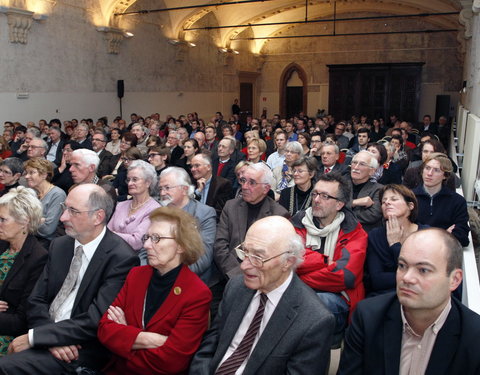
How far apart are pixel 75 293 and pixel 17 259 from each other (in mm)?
495

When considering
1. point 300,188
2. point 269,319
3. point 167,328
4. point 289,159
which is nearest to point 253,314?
point 269,319

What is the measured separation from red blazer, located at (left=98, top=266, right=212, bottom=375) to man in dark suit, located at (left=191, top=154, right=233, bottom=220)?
90.1 inches

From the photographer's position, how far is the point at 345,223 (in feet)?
10.1

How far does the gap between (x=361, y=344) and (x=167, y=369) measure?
1009 mm

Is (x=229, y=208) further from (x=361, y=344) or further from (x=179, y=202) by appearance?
(x=361, y=344)

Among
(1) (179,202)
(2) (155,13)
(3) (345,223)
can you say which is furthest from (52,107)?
(3) (345,223)

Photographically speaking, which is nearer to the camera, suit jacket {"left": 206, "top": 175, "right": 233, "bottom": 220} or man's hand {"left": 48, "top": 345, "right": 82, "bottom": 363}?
man's hand {"left": 48, "top": 345, "right": 82, "bottom": 363}

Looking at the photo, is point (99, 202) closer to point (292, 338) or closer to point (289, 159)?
point (292, 338)

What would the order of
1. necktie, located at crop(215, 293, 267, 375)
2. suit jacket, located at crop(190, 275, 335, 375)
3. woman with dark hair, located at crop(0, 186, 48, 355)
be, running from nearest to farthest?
suit jacket, located at crop(190, 275, 335, 375)
necktie, located at crop(215, 293, 267, 375)
woman with dark hair, located at crop(0, 186, 48, 355)

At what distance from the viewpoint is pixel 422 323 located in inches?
73.6

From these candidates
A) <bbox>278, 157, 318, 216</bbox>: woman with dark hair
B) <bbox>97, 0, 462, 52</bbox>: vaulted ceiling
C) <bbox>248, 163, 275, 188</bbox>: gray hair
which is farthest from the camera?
<bbox>97, 0, 462, 52</bbox>: vaulted ceiling

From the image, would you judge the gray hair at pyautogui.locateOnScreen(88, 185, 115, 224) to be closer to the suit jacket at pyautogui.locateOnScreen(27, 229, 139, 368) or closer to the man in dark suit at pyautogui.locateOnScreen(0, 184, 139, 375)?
the man in dark suit at pyautogui.locateOnScreen(0, 184, 139, 375)

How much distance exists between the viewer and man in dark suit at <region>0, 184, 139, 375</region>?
8.44 feet

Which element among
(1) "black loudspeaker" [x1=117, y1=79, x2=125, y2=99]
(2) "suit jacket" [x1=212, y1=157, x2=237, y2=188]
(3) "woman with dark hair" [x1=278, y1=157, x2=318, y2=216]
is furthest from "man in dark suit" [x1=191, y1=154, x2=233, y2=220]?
(1) "black loudspeaker" [x1=117, y1=79, x2=125, y2=99]
